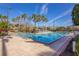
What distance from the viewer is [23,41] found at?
178 cm

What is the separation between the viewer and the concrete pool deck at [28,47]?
5.77ft

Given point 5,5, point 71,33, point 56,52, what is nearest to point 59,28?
point 71,33

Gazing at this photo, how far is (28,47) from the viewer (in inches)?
69.8

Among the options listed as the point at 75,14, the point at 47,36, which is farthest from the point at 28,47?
the point at 75,14

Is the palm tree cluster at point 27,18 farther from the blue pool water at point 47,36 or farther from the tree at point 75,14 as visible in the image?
the tree at point 75,14

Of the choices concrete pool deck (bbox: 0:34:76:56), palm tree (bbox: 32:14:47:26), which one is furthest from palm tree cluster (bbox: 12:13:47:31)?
concrete pool deck (bbox: 0:34:76:56)

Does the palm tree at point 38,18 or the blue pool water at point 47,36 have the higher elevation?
the palm tree at point 38,18

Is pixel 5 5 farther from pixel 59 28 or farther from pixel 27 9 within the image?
pixel 59 28

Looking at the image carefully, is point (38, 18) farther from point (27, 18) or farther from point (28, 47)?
point (28, 47)

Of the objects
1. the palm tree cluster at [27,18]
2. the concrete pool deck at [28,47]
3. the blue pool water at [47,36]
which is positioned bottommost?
the concrete pool deck at [28,47]

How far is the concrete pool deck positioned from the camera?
176 centimetres

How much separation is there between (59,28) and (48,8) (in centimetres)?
22

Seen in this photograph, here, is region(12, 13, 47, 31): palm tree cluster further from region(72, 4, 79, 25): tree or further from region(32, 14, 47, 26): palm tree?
region(72, 4, 79, 25): tree

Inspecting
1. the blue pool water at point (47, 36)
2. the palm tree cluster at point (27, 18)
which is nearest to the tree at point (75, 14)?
the blue pool water at point (47, 36)
